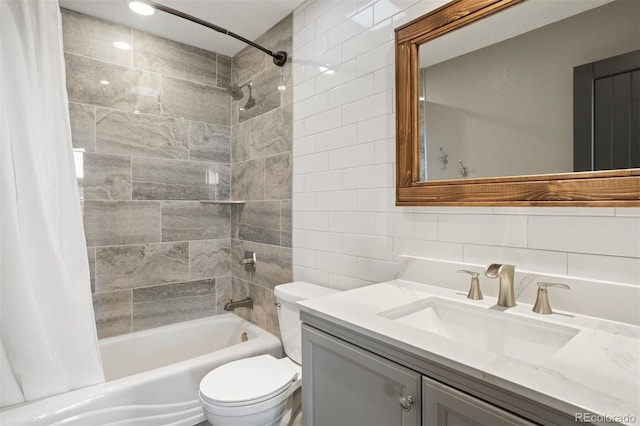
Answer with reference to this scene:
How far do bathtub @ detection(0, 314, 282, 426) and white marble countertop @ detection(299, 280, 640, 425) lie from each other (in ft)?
3.24

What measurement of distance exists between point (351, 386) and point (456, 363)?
1.15 ft

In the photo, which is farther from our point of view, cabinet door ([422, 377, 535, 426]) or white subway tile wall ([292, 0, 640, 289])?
white subway tile wall ([292, 0, 640, 289])

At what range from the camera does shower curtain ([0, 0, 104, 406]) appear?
4.43ft

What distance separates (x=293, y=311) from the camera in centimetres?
175

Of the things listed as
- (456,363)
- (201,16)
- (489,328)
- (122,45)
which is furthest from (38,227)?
(489,328)

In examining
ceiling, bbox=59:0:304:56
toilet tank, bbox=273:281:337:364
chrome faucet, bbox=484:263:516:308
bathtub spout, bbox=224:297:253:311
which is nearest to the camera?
chrome faucet, bbox=484:263:516:308

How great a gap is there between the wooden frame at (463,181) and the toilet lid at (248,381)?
3.04 ft

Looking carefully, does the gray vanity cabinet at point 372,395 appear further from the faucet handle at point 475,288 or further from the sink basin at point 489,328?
the faucet handle at point 475,288

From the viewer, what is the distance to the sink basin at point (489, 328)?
90 cm

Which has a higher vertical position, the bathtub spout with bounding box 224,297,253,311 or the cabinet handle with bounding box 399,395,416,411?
the cabinet handle with bounding box 399,395,416,411

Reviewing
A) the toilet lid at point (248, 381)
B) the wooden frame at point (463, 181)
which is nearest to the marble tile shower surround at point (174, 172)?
the toilet lid at point (248, 381)

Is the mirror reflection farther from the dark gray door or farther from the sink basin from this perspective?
the sink basin

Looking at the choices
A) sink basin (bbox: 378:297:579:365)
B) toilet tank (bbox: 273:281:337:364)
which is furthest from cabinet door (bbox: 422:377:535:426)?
toilet tank (bbox: 273:281:337:364)

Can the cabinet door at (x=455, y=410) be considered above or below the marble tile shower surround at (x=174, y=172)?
below
